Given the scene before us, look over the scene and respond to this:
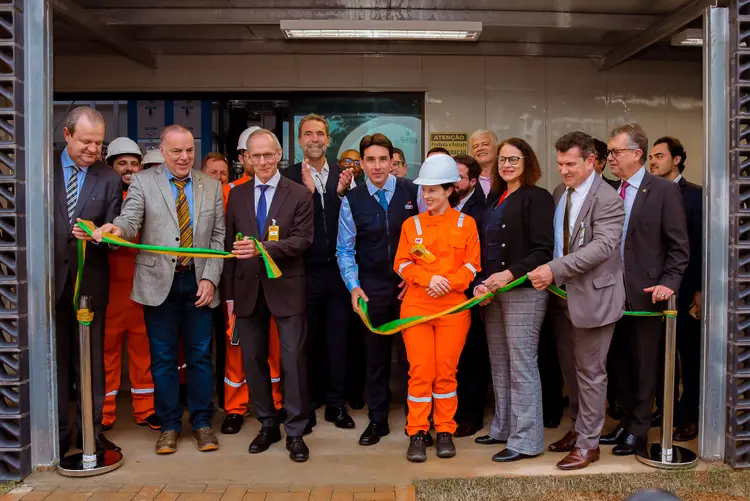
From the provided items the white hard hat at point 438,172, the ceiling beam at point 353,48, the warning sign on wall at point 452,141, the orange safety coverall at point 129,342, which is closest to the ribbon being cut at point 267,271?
the orange safety coverall at point 129,342

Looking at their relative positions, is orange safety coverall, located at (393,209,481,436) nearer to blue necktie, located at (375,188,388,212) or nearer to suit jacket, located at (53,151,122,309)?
blue necktie, located at (375,188,388,212)

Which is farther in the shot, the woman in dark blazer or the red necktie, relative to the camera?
the red necktie

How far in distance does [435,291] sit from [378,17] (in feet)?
10.6

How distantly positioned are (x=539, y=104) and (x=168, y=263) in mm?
5483

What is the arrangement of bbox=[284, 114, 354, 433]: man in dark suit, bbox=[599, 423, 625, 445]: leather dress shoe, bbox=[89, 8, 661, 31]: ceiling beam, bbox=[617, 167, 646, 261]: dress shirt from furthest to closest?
bbox=[89, 8, 661, 31]: ceiling beam → bbox=[284, 114, 354, 433]: man in dark suit → bbox=[599, 423, 625, 445]: leather dress shoe → bbox=[617, 167, 646, 261]: dress shirt

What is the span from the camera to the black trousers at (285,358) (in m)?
4.75

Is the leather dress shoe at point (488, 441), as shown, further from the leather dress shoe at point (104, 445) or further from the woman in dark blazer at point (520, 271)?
the leather dress shoe at point (104, 445)

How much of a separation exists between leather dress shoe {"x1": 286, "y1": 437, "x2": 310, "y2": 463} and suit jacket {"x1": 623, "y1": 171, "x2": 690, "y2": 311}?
94.5 inches

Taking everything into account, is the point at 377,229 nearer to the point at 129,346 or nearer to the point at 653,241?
the point at 653,241

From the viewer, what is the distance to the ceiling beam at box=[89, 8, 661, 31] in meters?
6.19

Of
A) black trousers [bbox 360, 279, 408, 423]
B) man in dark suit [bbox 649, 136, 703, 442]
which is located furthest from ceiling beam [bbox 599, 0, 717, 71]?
black trousers [bbox 360, 279, 408, 423]

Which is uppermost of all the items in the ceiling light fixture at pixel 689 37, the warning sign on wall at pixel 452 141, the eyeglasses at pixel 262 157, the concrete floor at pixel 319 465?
the ceiling light fixture at pixel 689 37

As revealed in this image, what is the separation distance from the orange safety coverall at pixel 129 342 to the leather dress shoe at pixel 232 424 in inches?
24.5

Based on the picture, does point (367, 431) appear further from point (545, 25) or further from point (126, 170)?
point (545, 25)
